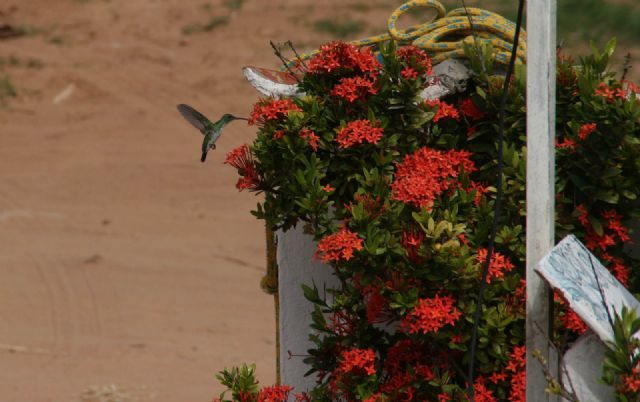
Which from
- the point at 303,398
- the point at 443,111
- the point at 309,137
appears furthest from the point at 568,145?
the point at 303,398

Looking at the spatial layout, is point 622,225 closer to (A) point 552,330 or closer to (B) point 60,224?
(A) point 552,330

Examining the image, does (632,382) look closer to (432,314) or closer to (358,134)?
(432,314)

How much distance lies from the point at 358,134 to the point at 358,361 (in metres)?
0.68

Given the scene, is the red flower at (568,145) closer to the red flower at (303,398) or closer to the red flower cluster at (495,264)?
the red flower cluster at (495,264)

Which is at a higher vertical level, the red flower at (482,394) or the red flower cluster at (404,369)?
the red flower cluster at (404,369)

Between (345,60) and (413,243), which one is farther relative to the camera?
(345,60)

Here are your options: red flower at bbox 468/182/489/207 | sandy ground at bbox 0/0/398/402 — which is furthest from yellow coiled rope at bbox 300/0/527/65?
sandy ground at bbox 0/0/398/402

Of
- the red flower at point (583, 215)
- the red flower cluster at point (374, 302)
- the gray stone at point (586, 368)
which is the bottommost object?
the gray stone at point (586, 368)

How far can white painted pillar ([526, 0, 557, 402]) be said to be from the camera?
2658 millimetres

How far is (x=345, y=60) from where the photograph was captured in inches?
129

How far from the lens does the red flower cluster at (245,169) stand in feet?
10.7

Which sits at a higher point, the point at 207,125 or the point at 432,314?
the point at 207,125

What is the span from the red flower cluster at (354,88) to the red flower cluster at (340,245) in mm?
450

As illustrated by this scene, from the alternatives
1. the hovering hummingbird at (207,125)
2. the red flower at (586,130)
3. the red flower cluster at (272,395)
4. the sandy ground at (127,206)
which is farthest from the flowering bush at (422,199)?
the sandy ground at (127,206)
